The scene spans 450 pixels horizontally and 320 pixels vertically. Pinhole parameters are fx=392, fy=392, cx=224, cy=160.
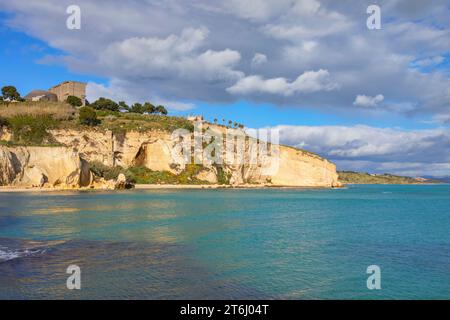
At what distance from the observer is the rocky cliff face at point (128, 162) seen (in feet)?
163

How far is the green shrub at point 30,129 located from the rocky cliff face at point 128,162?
6.46 feet

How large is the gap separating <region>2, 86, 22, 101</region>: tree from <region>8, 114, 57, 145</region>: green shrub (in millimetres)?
23011

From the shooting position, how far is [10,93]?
82.2 metres

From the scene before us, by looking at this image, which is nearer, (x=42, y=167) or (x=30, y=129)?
(x=42, y=167)

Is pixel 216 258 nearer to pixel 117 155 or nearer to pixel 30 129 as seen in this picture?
pixel 30 129

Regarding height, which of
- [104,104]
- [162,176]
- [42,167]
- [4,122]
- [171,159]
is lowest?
[162,176]

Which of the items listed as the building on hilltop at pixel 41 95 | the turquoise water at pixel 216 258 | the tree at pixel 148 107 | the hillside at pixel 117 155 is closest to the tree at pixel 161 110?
the tree at pixel 148 107

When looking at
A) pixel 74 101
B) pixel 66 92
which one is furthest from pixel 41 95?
pixel 74 101

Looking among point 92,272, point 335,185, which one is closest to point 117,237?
point 92,272

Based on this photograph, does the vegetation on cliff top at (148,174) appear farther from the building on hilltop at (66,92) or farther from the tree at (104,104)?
the building on hilltop at (66,92)

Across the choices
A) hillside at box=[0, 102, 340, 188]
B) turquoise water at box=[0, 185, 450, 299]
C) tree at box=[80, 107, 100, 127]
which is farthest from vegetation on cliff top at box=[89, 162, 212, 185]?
turquoise water at box=[0, 185, 450, 299]

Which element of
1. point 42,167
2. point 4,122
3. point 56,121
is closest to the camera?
point 42,167

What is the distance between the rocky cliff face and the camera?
1955 inches

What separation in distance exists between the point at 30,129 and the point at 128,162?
1685 cm
